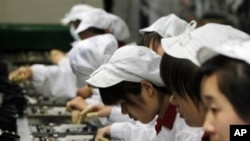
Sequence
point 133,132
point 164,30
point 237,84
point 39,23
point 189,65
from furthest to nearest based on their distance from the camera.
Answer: point 39,23 < point 164,30 < point 133,132 < point 189,65 < point 237,84

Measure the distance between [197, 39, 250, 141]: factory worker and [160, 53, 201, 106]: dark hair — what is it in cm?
14

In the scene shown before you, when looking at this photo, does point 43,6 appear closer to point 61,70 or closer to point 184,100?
point 61,70

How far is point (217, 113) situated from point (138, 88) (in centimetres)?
54

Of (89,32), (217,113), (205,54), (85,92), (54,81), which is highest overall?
(89,32)

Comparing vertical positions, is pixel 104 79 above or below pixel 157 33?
below

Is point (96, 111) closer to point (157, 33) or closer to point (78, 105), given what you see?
point (78, 105)

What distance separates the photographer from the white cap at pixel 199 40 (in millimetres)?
1016

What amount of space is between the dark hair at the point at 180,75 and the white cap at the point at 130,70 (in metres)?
0.19

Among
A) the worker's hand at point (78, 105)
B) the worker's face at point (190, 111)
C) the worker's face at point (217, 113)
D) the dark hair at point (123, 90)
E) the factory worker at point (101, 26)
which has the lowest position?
the worker's face at point (217, 113)

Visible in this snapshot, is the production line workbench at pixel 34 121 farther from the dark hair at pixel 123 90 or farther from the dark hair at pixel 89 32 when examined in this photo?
the dark hair at pixel 123 90


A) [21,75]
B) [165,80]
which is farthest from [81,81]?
[165,80]

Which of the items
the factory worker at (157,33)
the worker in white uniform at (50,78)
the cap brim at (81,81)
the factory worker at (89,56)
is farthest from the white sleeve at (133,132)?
the worker in white uniform at (50,78)

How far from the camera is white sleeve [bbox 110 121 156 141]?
5.04 feet

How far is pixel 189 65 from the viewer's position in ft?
3.43
